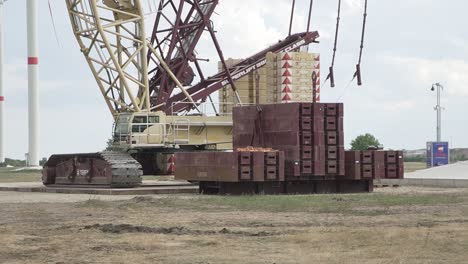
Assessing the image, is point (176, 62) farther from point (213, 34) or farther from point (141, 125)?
point (141, 125)

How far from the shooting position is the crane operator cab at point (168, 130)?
3412 cm

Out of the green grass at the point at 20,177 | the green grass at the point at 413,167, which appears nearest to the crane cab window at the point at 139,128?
the green grass at the point at 20,177

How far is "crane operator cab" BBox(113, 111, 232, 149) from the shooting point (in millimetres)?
34125

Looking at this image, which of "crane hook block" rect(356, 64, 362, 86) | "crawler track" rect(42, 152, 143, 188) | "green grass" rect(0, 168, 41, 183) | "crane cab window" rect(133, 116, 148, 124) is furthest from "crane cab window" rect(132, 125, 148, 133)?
"green grass" rect(0, 168, 41, 183)

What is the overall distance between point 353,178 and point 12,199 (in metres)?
11.3

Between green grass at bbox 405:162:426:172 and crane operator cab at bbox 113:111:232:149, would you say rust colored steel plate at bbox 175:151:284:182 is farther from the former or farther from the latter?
green grass at bbox 405:162:426:172

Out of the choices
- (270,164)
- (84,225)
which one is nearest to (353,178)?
(270,164)

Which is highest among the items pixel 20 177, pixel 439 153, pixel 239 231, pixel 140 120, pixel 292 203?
pixel 140 120

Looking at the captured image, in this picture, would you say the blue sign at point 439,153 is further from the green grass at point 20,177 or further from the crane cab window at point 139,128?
the crane cab window at point 139,128

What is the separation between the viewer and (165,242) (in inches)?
593

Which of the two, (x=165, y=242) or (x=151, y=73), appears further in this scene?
(x=151, y=73)

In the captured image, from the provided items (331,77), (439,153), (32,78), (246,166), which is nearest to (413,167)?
(439,153)

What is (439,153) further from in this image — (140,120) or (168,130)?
Answer: (140,120)

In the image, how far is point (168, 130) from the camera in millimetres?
34750
